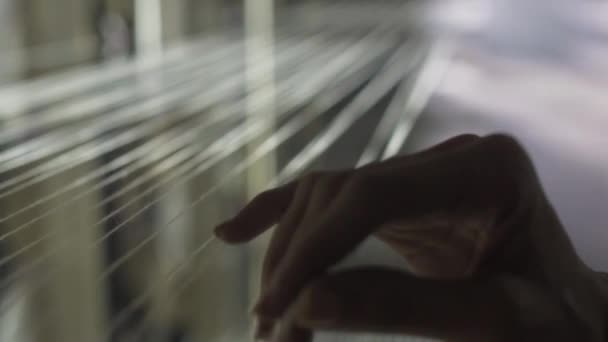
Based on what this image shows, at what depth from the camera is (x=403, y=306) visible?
0.30 metres

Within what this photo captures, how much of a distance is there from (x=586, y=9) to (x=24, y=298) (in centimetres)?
61

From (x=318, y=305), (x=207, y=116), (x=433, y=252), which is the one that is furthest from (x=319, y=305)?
(x=207, y=116)

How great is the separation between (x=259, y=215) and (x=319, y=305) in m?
0.09

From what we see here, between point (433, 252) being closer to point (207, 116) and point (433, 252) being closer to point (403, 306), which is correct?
point (403, 306)

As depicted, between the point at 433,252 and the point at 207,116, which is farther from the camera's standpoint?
the point at 207,116

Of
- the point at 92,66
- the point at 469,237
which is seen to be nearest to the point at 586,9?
the point at 469,237

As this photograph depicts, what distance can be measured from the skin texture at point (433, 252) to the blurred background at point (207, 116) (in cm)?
18

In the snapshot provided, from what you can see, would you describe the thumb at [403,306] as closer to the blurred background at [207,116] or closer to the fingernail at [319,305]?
the fingernail at [319,305]

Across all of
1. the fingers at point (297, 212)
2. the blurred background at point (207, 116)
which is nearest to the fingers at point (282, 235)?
the fingers at point (297, 212)

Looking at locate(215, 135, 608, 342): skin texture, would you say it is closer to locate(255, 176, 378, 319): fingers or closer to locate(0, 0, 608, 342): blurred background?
locate(255, 176, 378, 319): fingers

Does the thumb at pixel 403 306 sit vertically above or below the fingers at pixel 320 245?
below

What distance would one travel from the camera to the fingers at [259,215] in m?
0.37

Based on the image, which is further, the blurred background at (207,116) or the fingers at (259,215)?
the blurred background at (207,116)

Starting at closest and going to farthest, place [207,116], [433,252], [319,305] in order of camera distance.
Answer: [319,305], [433,252], [207,116]
